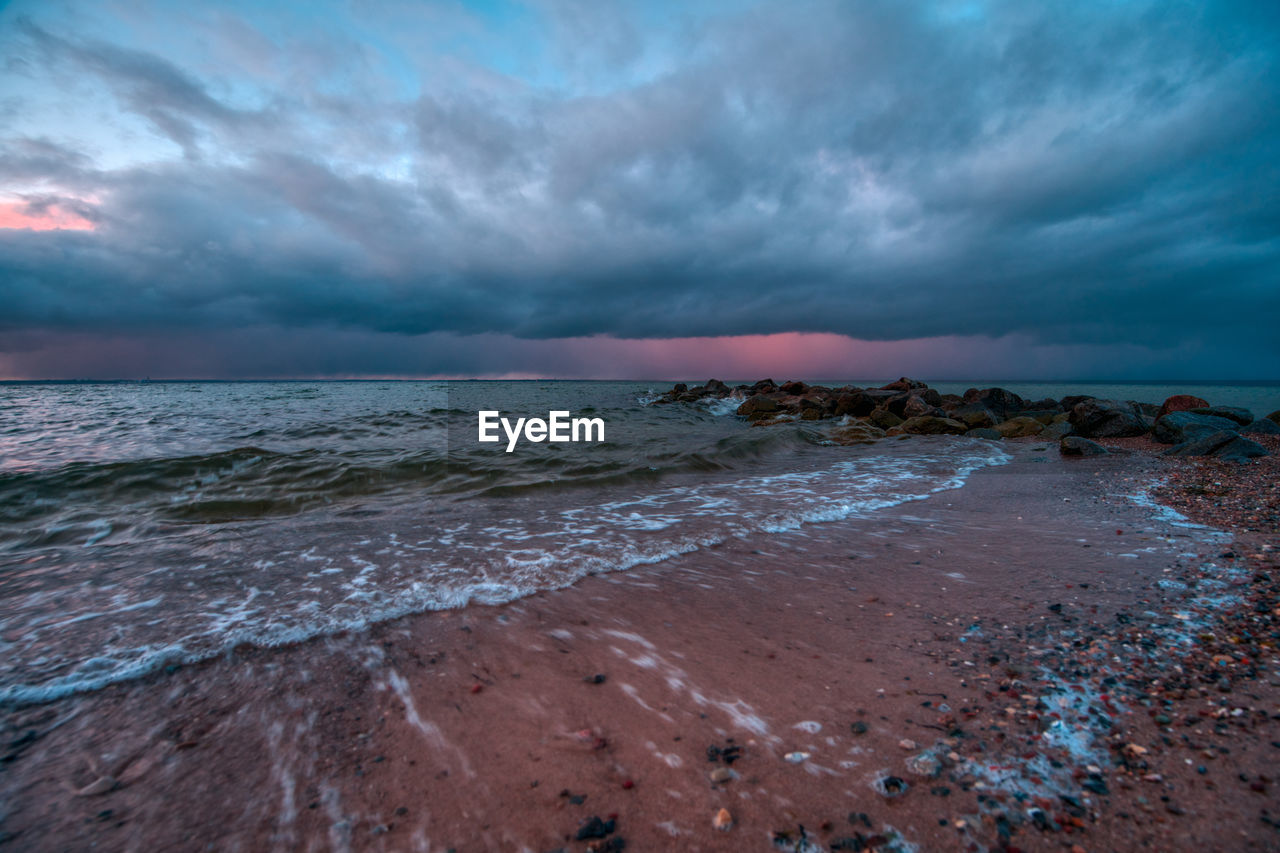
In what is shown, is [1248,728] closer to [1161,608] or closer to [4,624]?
[1161,608]

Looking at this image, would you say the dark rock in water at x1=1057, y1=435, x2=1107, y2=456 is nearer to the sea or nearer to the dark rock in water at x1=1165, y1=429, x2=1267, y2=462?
the dark rock in water at x1=1165, y1=429, x2=1267, y2=462

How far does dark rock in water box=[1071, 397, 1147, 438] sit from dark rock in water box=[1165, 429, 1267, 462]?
3503 mm

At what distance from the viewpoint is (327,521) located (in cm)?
631

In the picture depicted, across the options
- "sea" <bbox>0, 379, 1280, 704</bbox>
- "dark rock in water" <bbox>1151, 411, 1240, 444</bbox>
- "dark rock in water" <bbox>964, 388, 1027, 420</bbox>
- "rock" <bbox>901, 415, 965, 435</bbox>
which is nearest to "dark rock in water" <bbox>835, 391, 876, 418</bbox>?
"dark rock in water" <bbox>964, 388, 1027, 420</bbox>

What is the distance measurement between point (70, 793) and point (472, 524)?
13.6 feet

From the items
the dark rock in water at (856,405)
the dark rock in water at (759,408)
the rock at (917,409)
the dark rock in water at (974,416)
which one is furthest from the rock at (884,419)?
the dark rock in water at (759,408)

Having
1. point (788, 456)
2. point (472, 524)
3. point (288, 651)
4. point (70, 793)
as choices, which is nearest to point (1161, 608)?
point (288, 651)

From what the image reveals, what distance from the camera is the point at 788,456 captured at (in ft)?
39.9

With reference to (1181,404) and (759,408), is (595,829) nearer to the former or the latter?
(1181,404)

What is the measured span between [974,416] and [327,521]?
18921 mm

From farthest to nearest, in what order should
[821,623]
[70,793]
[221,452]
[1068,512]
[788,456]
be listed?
[788,456] → [221,452] → [1068,512] → [821,623] → [70,793]

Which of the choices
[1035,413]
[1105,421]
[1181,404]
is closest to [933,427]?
[1105,421]

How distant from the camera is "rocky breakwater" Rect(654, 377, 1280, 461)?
10805mm

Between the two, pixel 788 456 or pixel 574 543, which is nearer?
pixel 574 543
